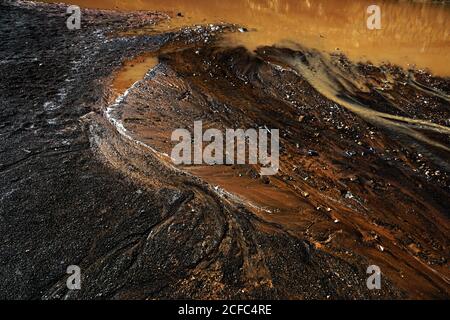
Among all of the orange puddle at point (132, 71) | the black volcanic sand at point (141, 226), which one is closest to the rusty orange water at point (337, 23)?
the orange puddle at point (132, 71)

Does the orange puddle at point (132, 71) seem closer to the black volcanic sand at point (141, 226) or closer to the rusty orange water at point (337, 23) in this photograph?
the black volcanic sand at point (141, 226)

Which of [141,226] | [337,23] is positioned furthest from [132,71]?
[337,23]

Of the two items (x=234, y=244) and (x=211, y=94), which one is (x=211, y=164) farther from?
(x=211, y=94)

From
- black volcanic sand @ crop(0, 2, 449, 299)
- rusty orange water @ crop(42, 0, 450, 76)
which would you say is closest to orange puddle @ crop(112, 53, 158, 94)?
black volcanic sand @ crop(0, 2, 449, 299)

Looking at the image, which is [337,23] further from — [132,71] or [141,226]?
[141,226]

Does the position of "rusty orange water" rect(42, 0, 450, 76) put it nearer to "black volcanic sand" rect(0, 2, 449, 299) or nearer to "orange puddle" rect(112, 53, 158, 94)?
"orange puddle" rect(112, 53, 158, 94)
